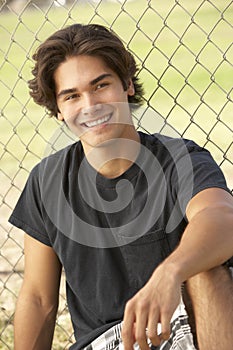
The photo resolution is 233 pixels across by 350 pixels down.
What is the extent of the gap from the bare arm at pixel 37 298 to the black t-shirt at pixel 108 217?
60 millimetres

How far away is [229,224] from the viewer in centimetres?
259

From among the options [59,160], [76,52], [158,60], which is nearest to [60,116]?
[59,160]

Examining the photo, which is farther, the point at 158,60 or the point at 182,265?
the point at 158,60

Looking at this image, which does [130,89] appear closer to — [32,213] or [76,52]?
[76,52]

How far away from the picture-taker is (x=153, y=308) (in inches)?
92.9

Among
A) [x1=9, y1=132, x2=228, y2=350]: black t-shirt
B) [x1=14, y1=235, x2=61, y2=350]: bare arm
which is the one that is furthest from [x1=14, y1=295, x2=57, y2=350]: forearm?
[x1=9, y1=132, x2=228, y2=350]: black t-shirt

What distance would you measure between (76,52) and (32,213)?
2.02ft

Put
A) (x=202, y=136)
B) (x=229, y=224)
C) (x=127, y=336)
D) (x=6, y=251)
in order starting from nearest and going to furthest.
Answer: (x=127, y=336) < (x=229, y=224) < (x=6, y=251) < (x=202, y=136)

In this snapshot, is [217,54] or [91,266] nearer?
[91,266]

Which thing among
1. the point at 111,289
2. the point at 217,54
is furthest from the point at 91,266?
the point at 217,54

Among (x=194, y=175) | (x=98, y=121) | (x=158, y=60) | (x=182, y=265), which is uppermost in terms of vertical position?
(x=158, y=60)

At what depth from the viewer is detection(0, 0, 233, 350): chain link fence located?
421cm

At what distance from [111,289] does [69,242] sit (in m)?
0.23

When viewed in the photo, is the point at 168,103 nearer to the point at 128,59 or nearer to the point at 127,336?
the point at 128,59
